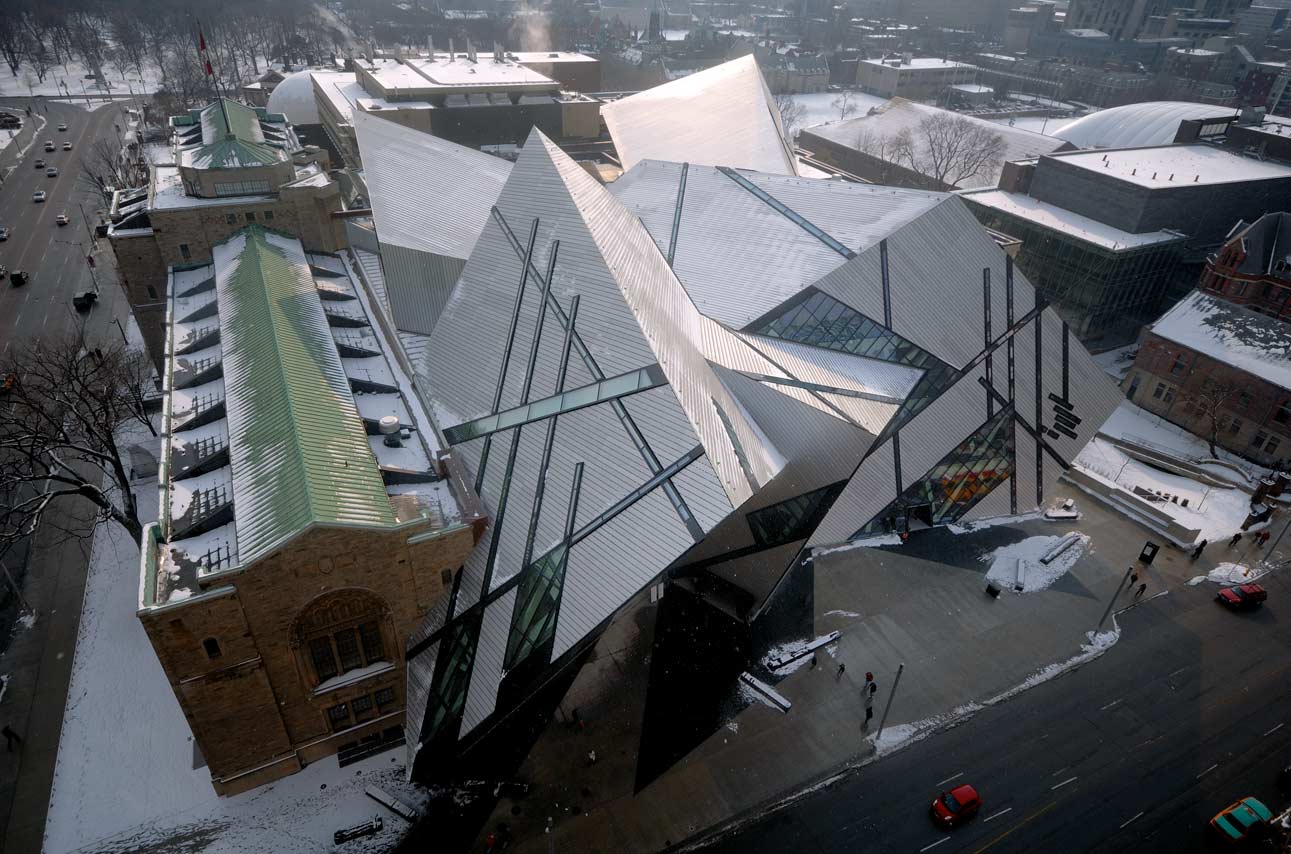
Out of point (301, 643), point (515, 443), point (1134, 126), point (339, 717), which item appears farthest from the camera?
point (1134, 126)

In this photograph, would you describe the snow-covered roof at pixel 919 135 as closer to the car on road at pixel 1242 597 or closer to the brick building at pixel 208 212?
the car on road at pixel 1242 597

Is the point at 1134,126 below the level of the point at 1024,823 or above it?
above

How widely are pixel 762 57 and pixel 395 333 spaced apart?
465ft

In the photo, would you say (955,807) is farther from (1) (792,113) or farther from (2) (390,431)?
(1) (792,113)

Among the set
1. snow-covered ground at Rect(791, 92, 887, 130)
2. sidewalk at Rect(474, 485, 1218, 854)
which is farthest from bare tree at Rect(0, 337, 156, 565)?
snow-covered ground at Rect(791, 92, 887, 130)

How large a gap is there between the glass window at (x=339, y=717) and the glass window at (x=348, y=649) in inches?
69.0

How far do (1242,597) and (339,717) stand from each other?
43.9m

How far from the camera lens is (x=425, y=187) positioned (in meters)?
45.5

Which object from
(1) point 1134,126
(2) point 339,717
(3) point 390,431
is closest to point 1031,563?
(3) point 390,431

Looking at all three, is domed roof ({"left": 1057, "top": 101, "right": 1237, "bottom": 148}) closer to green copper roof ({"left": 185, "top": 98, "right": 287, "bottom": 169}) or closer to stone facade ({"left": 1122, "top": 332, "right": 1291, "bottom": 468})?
stone facade ({"left": 1122, "top": 332, "right": 1291, "bottom": 468})

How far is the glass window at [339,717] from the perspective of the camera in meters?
27.1

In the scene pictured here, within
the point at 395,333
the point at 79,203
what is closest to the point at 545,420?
the point at 395,333

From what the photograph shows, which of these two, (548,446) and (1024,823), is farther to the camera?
(548,446)

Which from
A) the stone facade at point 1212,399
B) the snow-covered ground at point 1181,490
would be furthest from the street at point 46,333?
the stone facade at point 1212,399
